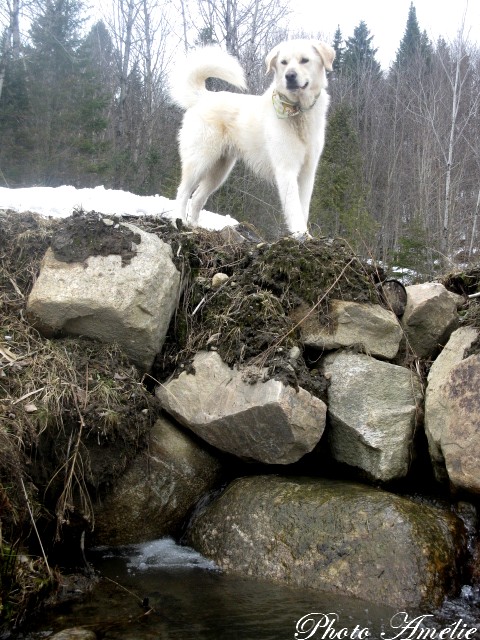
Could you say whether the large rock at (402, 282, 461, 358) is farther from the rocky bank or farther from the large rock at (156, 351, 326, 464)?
the large rock at (156, 351, 326, 464)

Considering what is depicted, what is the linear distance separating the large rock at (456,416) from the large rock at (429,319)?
0.40 meters

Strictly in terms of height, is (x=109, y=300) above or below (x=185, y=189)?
below

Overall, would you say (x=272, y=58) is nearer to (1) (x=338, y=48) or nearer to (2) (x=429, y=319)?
(2) (x=429, y=319)

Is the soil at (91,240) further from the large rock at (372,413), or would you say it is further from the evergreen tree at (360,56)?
the evergreen tree at (360,56)

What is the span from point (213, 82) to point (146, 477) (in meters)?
14.5

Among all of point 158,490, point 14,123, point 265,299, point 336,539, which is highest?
point 14,123

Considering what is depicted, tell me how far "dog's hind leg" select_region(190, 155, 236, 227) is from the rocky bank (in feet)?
6.74

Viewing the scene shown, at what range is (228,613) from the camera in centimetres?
301

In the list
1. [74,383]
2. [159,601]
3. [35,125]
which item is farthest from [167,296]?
[35,125]

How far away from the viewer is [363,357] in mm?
4113

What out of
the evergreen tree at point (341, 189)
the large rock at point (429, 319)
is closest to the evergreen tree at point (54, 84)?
the evergreen tree at point (341, 189)

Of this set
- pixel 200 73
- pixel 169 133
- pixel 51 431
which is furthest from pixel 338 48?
pixel 51 431

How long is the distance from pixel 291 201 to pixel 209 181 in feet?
5.04

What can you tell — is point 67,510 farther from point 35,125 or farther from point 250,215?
point 35,125
